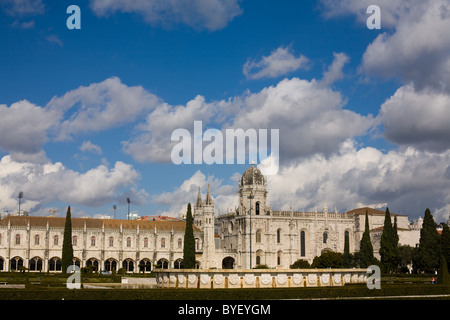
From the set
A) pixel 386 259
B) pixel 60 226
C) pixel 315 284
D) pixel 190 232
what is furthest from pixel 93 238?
pixel 315 284

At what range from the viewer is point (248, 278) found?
113 ft

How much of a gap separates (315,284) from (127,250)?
54607 mm

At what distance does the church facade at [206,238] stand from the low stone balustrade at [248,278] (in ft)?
151

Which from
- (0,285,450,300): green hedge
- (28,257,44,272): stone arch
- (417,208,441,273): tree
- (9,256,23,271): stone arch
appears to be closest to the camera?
(0,285,450,300): green hedge

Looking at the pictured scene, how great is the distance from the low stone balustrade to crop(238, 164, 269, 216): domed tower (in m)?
52.2

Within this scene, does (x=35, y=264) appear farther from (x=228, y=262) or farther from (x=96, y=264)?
(x=228, y=262)

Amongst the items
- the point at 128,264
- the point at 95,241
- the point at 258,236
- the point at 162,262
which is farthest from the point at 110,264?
the point at 258,236

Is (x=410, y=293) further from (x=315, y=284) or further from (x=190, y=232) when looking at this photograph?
(x=190, y=232)

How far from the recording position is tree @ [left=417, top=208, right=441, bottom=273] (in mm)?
67125

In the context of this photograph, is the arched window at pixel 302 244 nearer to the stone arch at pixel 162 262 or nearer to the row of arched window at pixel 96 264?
the row of arched window at pixel 96 264

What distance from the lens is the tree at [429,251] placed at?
67.1 metres

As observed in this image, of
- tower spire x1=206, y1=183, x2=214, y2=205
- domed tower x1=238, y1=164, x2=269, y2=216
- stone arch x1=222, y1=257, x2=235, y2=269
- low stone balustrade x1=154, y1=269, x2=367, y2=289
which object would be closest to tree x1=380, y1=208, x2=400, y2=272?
domed tower x1=238, y1=164, x2=269, y2=216

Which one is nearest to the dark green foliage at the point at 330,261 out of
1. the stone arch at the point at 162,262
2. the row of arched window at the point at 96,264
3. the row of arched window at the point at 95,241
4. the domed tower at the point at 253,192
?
the domed tower at the point at 253,192

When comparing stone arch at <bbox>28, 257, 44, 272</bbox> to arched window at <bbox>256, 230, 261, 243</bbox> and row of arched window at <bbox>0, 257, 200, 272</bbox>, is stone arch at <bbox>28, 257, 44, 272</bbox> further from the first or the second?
arched window at <bbox>256, 230, 261, 243</bbox>
